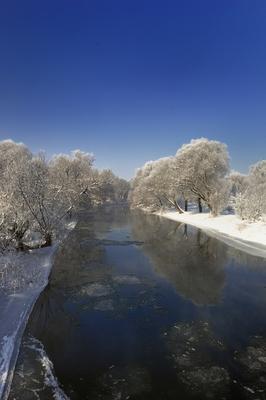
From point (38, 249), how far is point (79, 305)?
10564 millimetres

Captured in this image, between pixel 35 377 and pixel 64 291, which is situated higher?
pixel 64 291

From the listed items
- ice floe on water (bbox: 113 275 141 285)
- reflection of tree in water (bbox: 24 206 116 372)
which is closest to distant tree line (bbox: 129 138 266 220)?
reflection of tree in water (bbox: 24 206 116 372)

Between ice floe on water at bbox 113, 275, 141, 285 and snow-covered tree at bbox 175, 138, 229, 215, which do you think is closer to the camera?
ice floe on water at bbox 113, 275, 141, 285

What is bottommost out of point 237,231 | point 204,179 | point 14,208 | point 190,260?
point 190,260

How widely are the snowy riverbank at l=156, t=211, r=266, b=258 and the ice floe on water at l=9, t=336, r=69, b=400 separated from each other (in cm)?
1942

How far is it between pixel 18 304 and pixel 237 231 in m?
26.8

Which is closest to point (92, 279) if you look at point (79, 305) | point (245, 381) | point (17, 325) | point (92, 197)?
point (79, 305)

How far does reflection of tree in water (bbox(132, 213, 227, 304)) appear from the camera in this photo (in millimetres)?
16355

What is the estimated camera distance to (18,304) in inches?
523

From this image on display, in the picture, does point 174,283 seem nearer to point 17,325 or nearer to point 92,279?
point 92,279

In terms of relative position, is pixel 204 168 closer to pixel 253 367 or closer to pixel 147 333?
pixel 147 333

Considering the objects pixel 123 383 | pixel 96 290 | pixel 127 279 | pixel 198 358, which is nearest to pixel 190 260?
pixel 127 279

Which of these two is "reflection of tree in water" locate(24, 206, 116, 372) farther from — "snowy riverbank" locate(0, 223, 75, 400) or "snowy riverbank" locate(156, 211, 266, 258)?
"snowy riverbank" locate(156, 211, 266, 258)

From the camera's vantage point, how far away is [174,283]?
57.1 feet
